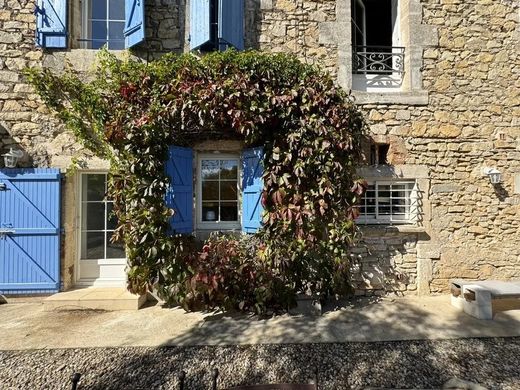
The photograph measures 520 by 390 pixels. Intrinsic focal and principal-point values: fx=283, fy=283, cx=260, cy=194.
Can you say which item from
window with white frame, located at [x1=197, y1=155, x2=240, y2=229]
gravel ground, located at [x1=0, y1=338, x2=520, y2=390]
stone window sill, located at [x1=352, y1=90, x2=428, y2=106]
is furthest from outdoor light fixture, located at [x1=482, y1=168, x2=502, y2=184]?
window with white frame, located at [x1=197, y1=155, x2=240, y2=229]

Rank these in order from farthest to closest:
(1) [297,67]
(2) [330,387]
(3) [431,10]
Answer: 1. (3) [431,10]
2. (1) [297,67]
3. (2) [330,387]

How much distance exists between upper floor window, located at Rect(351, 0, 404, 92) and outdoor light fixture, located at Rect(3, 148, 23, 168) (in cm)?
551

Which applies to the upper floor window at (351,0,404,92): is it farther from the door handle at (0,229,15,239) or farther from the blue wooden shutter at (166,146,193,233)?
the door handle at (0,229,15,239)

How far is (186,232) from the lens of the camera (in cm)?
425

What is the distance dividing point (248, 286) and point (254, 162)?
5.81 ft

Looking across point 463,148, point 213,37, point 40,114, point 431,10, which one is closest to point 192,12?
point 213,37

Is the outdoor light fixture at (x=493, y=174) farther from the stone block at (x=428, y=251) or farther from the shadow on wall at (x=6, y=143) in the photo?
the shadow on wall at (x=6, y=143)

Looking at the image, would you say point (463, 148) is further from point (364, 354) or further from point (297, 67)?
point (364, 354)

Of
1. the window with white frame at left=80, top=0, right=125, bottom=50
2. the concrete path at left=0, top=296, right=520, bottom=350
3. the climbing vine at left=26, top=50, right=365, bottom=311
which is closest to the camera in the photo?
the concrete path at left=0, top=296, right=520, bottom=350

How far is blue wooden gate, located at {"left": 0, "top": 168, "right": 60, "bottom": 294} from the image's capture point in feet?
13.9

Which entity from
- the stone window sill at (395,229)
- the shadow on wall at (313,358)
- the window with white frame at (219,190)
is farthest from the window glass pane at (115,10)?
the stone window sill at (395,229)

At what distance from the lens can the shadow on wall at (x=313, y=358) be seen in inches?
102

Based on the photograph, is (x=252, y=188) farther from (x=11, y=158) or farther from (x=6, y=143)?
(x=6, y=143)

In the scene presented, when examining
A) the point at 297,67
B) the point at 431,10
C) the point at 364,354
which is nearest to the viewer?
the point at 364,354
